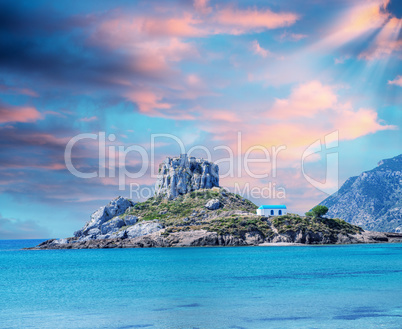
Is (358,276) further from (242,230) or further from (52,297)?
(242,230)

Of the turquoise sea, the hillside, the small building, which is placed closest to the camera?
the turquoise sea

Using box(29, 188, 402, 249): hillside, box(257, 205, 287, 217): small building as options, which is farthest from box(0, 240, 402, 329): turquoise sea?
box(257, 205, 287, 217): small building

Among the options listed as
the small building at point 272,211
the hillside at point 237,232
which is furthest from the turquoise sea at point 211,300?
the small building at point 272,211

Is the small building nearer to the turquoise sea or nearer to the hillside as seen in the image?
the hillside

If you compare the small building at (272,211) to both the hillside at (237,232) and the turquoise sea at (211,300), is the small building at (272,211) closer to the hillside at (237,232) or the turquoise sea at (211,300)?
the hillside at (237,232)

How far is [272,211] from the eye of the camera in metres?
196

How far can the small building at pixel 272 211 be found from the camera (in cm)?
19462

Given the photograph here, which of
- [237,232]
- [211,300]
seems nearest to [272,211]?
[237,232]

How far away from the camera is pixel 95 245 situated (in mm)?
194875

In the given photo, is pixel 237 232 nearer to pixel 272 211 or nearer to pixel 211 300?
pixel 272 211

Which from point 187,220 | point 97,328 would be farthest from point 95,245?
point 97,328

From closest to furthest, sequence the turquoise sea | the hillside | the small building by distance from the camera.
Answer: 1. the turquoise sea
2. the hillside
3. the small building

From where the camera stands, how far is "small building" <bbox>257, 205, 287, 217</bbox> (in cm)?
Answer: 19462

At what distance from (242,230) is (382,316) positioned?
14166 cm
